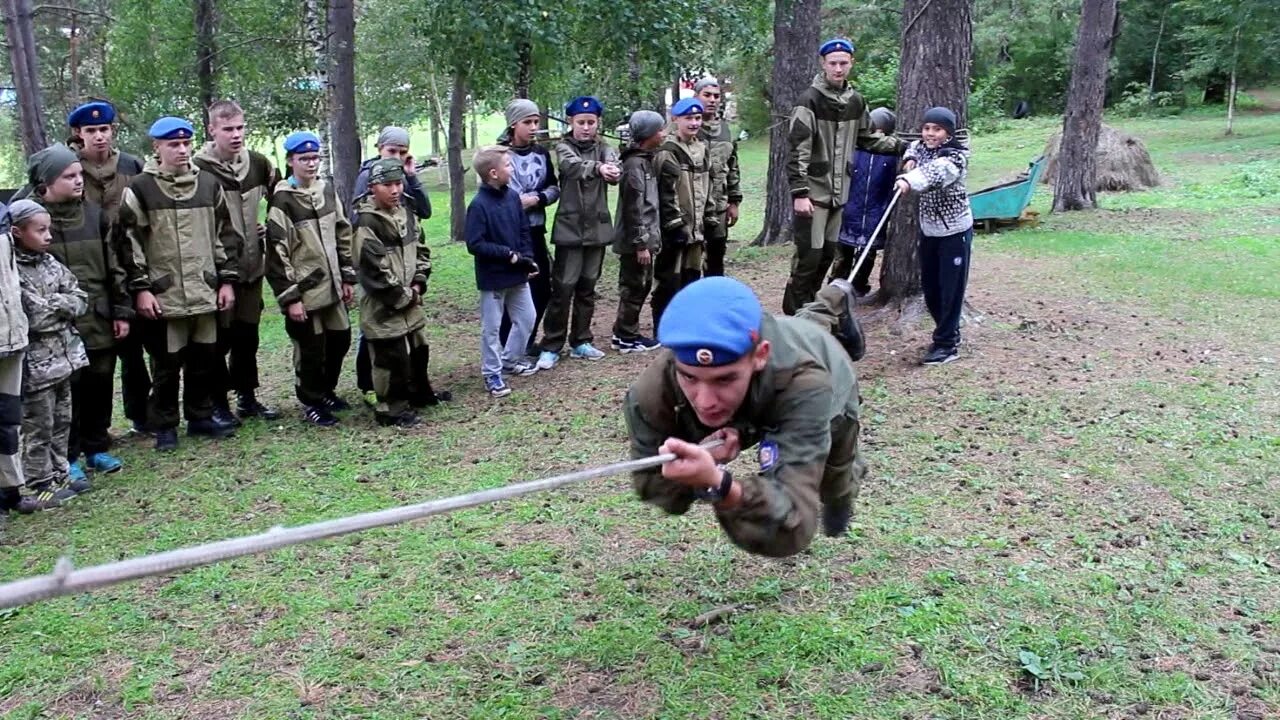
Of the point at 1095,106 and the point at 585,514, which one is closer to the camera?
the point at 585,514

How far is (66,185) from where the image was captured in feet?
20.1

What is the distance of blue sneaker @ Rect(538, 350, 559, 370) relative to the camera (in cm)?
858

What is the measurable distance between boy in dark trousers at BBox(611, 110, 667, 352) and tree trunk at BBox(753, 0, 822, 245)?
5.15 metres

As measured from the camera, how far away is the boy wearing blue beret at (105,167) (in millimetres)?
6621

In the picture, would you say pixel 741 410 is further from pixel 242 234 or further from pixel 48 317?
pixel 242 234

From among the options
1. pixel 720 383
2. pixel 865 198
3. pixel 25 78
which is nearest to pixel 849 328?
pixel 720 383

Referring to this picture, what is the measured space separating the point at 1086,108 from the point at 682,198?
11249mm

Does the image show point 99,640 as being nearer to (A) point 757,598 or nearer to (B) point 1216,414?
(A) point 757,598

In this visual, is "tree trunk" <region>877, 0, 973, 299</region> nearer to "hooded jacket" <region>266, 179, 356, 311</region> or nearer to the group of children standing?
the group of children standing

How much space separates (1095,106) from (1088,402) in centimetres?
1205

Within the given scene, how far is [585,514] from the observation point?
17.9 feet

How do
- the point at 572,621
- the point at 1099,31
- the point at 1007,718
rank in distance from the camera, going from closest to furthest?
the point at 1007,718 < the point at 572,621 < the point at 1099,31

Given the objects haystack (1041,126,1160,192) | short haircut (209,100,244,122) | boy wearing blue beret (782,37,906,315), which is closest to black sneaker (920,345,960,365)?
boy wearing blue beret (782,37,906,315)

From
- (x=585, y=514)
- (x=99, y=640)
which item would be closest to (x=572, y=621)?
(x=585, y=514)
